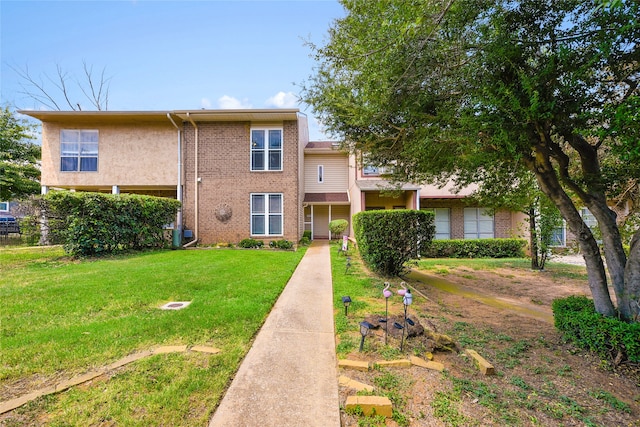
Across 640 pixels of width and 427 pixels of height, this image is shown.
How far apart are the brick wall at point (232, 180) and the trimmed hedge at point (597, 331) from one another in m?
10.9

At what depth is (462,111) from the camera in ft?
12.3

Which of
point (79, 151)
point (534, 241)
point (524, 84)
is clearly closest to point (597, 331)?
point (524, 84)

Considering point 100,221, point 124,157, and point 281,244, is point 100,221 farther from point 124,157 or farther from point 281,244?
point 281,244

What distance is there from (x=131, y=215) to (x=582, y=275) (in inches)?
632

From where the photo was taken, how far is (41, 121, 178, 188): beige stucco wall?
14055mm

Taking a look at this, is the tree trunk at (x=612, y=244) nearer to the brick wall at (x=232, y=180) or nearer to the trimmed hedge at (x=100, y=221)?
the brick wall at (x=232, y=180)

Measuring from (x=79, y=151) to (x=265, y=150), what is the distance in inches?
388

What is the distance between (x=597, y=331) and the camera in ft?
10.8

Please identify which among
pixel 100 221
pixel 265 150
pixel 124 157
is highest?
pixel 265 150

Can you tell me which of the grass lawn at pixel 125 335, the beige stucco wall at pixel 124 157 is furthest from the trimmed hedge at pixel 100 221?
the beige stucco wall at pixel 124 157

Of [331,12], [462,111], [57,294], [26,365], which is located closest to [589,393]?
[462,111]

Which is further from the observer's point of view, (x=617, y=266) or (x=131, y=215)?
(x=131, y=215)

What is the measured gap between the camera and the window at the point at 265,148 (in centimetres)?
1379

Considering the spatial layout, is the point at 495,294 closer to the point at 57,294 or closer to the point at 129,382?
the point at 129,382
